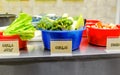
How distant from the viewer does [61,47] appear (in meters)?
0.81

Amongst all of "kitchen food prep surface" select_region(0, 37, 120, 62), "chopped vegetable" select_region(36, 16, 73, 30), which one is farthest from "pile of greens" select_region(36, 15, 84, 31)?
"kitchen food prep surface" select_region(0, 37, 120, 62)

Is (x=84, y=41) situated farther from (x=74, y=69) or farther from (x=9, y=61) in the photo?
(x=9, y=61)

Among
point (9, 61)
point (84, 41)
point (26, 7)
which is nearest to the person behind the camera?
point (9, 61)

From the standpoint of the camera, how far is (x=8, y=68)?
82 cm

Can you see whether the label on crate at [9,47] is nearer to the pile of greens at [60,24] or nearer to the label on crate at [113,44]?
the pile of greens at [60,24]

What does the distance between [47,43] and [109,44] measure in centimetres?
28

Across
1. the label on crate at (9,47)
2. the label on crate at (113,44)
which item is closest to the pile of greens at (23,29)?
the label on crate at (9,47)

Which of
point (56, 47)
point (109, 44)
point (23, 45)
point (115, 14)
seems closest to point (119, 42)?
point (109, 44)

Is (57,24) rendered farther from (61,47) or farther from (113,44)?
(113,44)

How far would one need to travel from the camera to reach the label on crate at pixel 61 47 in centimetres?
81

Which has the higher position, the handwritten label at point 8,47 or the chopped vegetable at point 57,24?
the chopped vegetable at point 57,24

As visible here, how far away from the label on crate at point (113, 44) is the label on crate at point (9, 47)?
0.40 m

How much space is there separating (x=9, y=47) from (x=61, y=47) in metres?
0.21

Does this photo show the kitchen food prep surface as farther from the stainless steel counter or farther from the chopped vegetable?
the chopped vegetable
